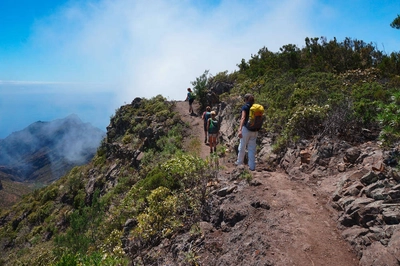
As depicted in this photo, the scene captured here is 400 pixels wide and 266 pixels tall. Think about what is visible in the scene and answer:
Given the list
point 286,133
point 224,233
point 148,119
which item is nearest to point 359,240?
point 224,233

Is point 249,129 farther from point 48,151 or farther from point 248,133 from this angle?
point 48,151

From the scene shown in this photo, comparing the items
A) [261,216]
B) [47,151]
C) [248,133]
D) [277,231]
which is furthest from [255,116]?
[47,151]

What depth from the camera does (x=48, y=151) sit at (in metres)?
163

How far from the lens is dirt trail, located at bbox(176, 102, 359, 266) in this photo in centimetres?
472

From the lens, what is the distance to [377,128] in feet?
26.3

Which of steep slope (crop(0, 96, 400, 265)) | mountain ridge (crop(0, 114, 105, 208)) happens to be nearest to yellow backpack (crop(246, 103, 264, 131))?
steep slope (crop(0, 96, 400, 265))

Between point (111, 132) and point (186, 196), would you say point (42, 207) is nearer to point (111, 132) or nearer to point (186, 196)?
point (111, 132)

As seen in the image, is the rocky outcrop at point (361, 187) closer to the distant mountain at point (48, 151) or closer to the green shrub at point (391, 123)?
the green shrub at point (391, 123)

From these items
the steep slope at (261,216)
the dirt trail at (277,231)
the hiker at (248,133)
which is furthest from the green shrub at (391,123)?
the hiker at (248,133)

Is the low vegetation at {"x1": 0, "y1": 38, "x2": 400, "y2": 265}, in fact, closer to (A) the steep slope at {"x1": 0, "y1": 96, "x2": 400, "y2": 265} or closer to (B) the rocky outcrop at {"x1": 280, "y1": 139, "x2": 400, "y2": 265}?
(A) the steep slope at {"x1": 0, "y1": 96, "x2": 400, "y2": 265}

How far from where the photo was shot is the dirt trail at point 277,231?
4.72 meters

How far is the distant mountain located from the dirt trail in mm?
113941

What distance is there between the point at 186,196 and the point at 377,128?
5.50 meters

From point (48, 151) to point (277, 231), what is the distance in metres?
179
